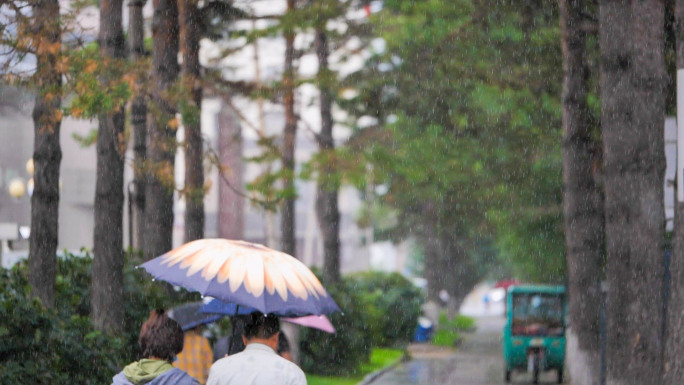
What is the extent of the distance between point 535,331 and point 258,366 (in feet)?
70.2

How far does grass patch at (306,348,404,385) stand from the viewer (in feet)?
78.8

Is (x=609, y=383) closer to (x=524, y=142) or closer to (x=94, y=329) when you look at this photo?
(x=94, y=329)

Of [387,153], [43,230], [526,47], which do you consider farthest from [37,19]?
[387,153]

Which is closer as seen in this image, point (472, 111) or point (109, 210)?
point (109, 210)

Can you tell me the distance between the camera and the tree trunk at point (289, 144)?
24.7 m

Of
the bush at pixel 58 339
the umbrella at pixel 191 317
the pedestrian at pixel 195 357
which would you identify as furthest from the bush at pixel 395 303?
the pedestrian at pixel 195 357

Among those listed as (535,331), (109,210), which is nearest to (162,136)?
(109,210)

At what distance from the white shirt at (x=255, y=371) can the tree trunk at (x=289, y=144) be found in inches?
705

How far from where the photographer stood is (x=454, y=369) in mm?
30984

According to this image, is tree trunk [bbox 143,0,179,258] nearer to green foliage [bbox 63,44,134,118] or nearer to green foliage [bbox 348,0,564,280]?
green foliage [bbox 63,44,134,118]

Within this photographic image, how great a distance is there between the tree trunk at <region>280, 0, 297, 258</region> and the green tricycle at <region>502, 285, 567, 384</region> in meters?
5.44

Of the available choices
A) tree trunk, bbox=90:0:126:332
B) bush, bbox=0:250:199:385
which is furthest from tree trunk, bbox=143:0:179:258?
tree trunk, bbox=90:0:126:332

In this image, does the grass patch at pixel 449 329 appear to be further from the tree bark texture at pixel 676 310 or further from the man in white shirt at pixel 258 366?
the man in white shirt at pixel 258 366

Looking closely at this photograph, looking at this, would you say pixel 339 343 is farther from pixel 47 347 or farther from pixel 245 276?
pixel 245 276
